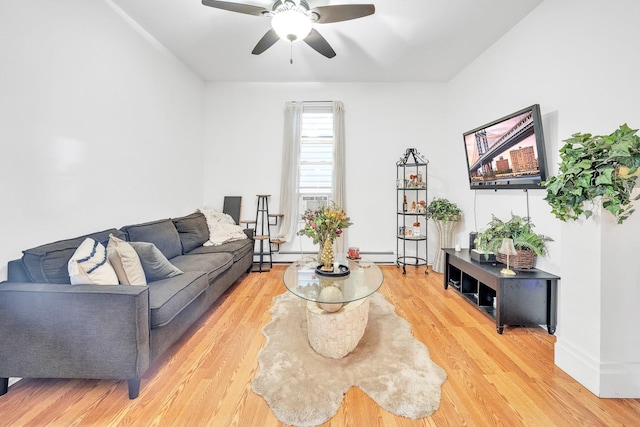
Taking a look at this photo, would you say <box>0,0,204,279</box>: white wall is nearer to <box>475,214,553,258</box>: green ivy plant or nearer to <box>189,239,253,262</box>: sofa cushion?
<box>189,239,253,262</box>: sofa cushion

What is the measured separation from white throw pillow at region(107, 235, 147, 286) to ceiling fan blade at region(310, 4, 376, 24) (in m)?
2.35

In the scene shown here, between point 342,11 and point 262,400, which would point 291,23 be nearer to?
point 342,11

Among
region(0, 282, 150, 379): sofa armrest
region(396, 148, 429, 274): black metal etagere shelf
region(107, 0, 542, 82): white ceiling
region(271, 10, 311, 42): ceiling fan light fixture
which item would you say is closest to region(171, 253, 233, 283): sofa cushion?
region(0, 282, 150, 379): sofa armrest

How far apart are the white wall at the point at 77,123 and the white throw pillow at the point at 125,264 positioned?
1.82ft

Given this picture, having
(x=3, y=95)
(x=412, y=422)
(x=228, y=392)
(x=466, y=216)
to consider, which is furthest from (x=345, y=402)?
(x=466, y=216)

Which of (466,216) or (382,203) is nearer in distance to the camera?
(466,216)

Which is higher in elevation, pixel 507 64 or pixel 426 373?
pixel 507 64

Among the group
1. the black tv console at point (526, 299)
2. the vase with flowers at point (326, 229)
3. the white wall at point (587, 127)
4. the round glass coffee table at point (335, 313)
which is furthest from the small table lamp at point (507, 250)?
the vase with flowers at point (326, 229)

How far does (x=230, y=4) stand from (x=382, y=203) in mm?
3298

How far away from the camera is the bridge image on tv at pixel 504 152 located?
2479 mm

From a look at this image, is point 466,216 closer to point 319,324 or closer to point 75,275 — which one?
point 319,324

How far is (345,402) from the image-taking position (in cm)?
152

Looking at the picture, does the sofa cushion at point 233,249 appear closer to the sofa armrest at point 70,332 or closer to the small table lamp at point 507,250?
the sofa armrest at point 70,332

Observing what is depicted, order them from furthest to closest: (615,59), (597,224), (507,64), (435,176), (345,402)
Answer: (435,176), (507,64), (615,59), (597,224), (345,402)
